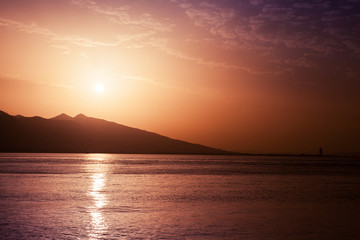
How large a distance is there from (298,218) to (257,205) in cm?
677

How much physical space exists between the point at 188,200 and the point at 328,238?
1779cm

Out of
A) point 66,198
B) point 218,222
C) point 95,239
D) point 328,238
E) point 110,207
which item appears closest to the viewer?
point 95,239

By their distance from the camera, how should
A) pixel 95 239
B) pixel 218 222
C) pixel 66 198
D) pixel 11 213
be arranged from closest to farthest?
pixel 95 239
pixel 218 222
pixel 11 213
pixel 66 198

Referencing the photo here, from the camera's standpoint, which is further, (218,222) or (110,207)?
(110,207)

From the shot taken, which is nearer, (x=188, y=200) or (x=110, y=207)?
(x=110, y=207)

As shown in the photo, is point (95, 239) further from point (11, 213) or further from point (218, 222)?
point (11, 213)

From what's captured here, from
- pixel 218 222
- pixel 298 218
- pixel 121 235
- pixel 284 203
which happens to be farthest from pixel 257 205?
pixel 121 235

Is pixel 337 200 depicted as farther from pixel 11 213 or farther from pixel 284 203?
pixel 11 213

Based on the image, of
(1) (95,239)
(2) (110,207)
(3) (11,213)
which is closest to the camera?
(1) (95,239)

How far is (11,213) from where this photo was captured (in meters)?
28.5

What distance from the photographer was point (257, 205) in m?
35.3

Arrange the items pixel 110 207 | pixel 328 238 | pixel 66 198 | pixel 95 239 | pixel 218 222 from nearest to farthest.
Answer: pixel 95 239, pixel 328 238, pixel 218 222, pixel 110 207, pixel 66 198

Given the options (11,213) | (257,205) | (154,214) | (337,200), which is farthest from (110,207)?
(337,200)

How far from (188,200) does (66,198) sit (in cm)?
1188
